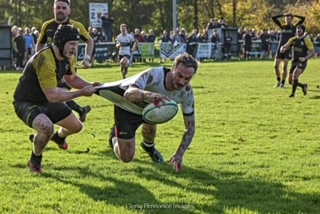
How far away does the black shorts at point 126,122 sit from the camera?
784cm

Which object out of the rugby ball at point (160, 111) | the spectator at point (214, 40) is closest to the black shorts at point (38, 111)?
→ the rugby ball at point (160, 111)

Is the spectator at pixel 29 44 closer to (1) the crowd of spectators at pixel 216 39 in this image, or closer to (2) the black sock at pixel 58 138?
(1) the crowd of spectators at pixel 216 39

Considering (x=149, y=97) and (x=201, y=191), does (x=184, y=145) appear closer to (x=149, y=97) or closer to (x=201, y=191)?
(x=201, y=191)

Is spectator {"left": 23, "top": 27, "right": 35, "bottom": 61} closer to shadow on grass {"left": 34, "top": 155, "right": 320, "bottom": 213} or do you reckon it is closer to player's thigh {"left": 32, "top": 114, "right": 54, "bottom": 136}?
shadow on grass {"left": 34, "top": 155, "right": 320, "bottom": 213}

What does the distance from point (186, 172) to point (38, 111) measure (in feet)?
6.07

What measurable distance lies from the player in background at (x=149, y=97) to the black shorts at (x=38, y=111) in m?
0.69

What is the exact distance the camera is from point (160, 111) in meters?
6.51

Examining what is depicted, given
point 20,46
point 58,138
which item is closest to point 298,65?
point 58,138

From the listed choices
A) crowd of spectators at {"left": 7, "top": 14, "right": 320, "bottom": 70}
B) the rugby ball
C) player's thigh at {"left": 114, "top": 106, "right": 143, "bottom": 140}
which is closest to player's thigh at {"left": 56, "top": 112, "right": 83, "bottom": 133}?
player's thigh at {"left": 114, "top": 106, "right": 143, "bottom": 140}

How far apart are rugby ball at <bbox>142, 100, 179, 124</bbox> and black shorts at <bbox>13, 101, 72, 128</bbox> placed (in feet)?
5.32

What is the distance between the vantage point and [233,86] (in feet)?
67.0

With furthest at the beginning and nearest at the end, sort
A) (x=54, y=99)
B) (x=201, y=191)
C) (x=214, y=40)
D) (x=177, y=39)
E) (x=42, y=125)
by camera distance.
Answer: (x=214, y=40) → (x=177, y=39) → (x=42, y=125) → (x=54, y=99) → (x=201, y=191)

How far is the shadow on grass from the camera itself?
6402 mm

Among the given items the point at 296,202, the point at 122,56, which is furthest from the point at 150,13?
the point at 296,202
